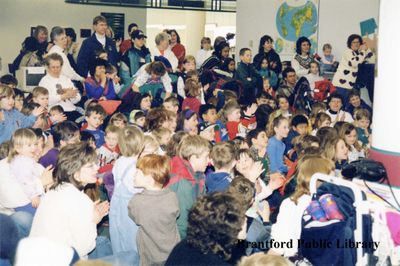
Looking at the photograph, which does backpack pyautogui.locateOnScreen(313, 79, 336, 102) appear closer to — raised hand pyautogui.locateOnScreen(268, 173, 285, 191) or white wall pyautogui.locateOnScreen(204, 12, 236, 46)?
raised hand pyautogui.locateOnScreen(268, 173, 285, 191)

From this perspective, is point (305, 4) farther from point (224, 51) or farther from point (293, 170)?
point (293, 170)

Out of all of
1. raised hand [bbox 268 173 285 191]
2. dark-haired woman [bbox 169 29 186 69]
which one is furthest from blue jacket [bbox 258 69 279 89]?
raised hand [bbox 268 173 285 191]

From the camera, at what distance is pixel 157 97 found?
8.80 metres

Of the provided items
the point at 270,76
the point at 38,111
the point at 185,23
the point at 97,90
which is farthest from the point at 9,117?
the point at 185,23

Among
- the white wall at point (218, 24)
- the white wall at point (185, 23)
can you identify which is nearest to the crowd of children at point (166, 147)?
the white wall at point (185, 23)

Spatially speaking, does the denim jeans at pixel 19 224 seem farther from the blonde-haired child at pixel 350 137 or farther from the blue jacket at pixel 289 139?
the blonde-haired child at pixel 350 137

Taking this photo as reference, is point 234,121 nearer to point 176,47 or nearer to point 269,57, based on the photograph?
point 269,57

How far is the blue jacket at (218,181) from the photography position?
5.20 m

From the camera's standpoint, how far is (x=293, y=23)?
12.6m

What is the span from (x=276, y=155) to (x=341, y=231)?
277cm

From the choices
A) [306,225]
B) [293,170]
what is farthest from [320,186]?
[293,170]

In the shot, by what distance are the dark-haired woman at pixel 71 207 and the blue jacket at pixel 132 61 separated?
4.97m

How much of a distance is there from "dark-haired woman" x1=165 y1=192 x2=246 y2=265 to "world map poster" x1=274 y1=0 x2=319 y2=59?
Result: 29.4 ft

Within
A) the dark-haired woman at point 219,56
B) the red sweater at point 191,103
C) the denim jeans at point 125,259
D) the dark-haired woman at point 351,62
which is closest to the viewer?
the denim jeans at point 125,259
